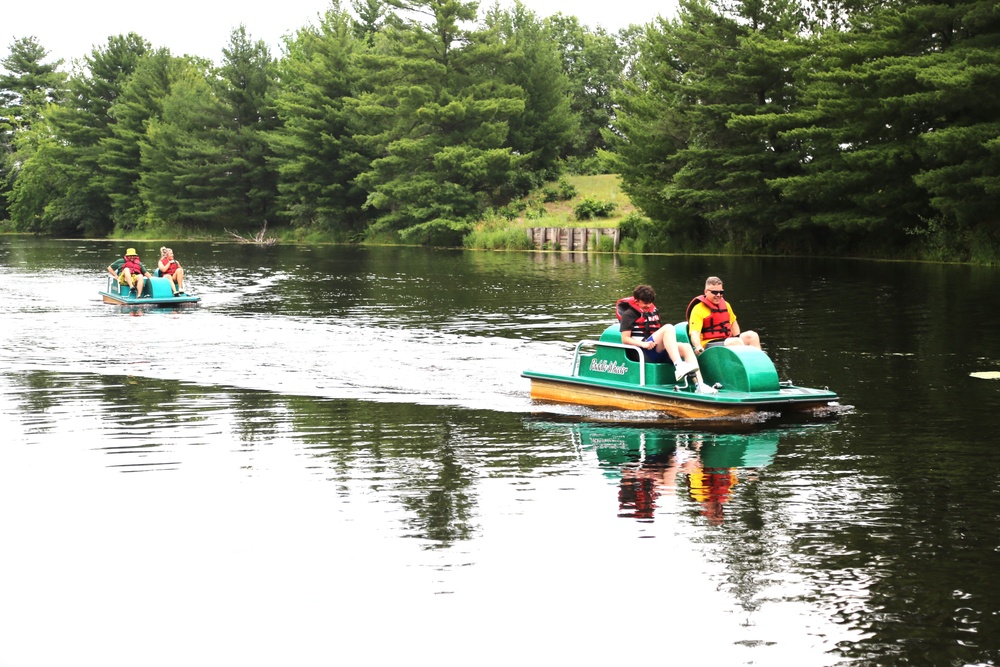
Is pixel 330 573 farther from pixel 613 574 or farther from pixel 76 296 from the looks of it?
Answer: pixel 76 296

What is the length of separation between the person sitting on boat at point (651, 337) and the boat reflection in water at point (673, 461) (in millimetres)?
987

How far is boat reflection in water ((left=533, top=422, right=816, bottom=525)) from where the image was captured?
10.1m

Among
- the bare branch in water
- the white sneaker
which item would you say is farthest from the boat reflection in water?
the bare branch in water

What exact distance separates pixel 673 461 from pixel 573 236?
4884cm

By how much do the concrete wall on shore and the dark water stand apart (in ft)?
126

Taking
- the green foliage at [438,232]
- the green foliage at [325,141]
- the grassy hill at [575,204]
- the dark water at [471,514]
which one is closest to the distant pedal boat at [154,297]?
the dark water at [471,514]

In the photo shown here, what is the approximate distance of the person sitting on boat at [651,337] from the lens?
14.1 metres

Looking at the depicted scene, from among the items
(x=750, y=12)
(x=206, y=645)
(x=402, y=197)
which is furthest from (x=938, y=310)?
(x=402, y=197)

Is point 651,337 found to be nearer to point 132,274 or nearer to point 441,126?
point 132,274

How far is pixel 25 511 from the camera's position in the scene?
980 centimetres

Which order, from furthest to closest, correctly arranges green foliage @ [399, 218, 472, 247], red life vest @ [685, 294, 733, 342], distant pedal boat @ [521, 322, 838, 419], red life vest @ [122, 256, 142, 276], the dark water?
1. green foliage @ [399, 218, 472, 247]
2. red life vest @ [122, 256, 142, 276]
3. red life vest @ [685, 294, 733, 342]
4. distant pedal boat @ [521, 322, 838, 419]
5. the dark water

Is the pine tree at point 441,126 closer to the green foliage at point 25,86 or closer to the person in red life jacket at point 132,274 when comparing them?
the person in red life jacket at point 132,274

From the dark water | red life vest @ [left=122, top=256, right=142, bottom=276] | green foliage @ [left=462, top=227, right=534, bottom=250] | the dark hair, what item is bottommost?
the dark water

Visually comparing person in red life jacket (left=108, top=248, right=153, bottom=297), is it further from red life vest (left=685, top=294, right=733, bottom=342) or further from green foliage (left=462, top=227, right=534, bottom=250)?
green foliage (left=462, top=227, right=534, bottom=250)
